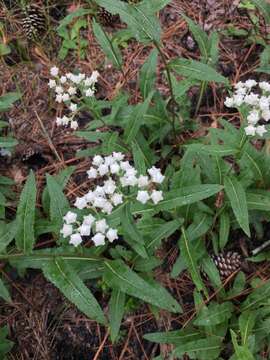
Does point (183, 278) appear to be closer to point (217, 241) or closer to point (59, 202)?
point (217, 241)

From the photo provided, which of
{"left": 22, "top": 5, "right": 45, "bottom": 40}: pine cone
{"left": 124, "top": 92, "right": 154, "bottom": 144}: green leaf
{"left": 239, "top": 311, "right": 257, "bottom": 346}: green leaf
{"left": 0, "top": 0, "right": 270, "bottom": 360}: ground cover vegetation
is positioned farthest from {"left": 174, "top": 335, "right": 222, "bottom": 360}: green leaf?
{"left": 22, "top": 5, "right": 45, "bottom": 40}: pine cone

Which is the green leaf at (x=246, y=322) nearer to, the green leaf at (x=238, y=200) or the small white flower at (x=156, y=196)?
the green leaf at (x=238, y=200)

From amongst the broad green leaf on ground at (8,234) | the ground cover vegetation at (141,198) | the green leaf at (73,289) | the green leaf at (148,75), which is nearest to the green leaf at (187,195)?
the ground cover vegetation at (141,198)

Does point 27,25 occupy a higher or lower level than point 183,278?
higher

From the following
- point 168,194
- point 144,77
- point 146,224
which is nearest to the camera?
point 168,194

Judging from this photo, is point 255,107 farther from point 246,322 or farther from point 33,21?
point 33,21

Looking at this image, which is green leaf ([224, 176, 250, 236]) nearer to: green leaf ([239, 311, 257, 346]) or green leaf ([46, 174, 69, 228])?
green leaf ([239, 311, 257, 346])

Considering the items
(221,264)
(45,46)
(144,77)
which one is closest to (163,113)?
(144,77)
